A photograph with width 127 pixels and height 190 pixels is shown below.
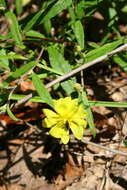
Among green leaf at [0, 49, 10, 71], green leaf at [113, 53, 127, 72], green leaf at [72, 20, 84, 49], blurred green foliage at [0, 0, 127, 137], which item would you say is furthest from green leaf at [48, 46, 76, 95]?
green leaf at [113, 53, 127, 72]

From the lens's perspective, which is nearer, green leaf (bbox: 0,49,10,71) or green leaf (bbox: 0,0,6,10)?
green leaf (bbox: 0,0,6,10)

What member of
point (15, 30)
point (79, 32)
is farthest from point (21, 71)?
point (79, 32)

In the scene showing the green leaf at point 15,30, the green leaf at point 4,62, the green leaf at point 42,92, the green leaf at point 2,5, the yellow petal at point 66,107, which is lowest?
the yellow petal at point 66,107

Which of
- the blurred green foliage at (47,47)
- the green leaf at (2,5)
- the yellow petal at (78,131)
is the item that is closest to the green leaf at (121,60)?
the blurred green foliage at (47,47)

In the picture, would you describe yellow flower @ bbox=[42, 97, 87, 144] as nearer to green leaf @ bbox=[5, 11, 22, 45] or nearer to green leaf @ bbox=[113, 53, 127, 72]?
green leaf @ bbox=[5, 11, 22, 45]

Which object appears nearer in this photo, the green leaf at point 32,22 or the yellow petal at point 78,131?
the yellow petal at point 78,131

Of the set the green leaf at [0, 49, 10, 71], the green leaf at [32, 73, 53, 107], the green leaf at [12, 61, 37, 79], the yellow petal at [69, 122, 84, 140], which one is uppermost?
the green leaf at [0, 49, 10, 71]

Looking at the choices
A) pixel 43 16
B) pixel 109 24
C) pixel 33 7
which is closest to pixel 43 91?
pixel 43 16

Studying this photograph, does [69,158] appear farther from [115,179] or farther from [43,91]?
[43,91]

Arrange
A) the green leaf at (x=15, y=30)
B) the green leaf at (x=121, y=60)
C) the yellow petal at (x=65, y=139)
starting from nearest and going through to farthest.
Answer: the yellow petal at (x=65, y=139) < the green leaf at (x=15, y=30) < the green leaf at (x=121, y=60)

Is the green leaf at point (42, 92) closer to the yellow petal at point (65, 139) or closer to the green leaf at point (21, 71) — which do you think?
the green leaf at point (21, 71)
